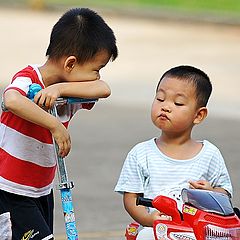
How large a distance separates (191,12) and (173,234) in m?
16.1

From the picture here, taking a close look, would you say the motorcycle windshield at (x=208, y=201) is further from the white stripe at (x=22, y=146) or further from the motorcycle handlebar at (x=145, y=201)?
the white stripe at (x=22, y=146)

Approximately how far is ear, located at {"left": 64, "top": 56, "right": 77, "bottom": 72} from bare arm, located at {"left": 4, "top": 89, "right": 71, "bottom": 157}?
1.11 ft

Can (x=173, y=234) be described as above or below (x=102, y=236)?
above

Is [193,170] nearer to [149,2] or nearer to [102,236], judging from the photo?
[102,236]

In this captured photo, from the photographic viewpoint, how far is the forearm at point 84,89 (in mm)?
4387

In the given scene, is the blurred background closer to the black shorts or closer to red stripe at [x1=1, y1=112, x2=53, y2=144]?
the black shorts

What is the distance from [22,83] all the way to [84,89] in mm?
271

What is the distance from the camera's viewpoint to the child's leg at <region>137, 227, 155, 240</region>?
14.3 ft

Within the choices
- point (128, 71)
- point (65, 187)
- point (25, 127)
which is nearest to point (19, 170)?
point (25, 127)

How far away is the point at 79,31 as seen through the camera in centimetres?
456

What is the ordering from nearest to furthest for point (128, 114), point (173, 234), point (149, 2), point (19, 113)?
1. point (173, 234)
2. point (19, 113)
3. point (128, 114)
4. point (149, 2)

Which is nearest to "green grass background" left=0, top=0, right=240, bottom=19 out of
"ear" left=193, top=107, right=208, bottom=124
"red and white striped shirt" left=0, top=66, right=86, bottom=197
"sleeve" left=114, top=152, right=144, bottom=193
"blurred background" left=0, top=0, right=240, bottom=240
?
"blurred background" left=0, top=0, right=240, bottom=240

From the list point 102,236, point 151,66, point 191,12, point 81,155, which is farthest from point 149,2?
point 102,236

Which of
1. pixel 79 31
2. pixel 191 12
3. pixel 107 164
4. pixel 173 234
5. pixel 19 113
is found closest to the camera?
pixel 173 234
